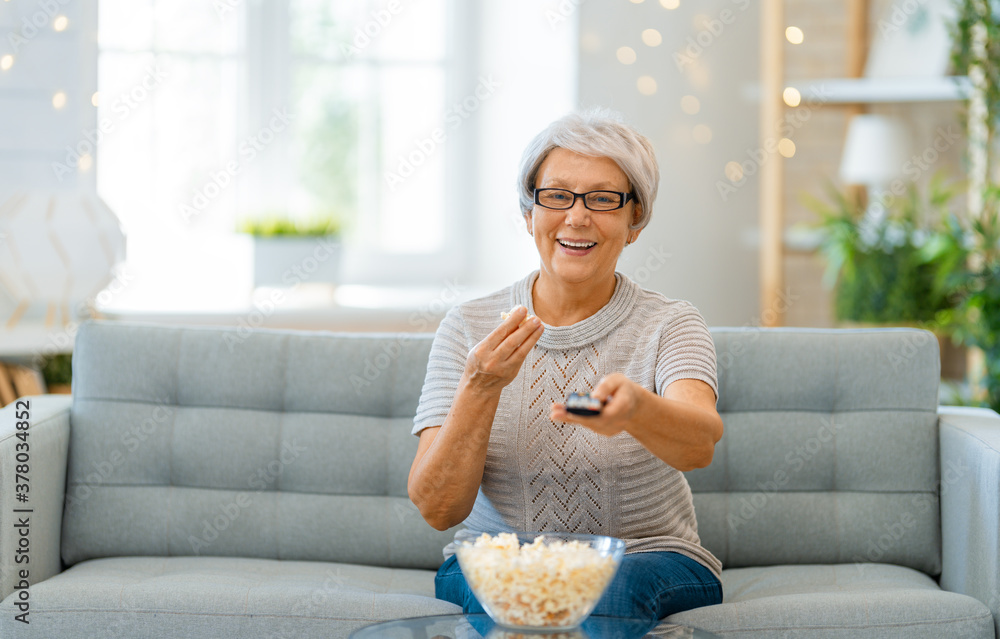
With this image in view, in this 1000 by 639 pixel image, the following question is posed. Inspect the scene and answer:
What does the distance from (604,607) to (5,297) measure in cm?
213

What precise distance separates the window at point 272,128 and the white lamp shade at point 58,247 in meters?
0.86

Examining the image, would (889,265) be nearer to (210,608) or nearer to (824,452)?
(824,452)

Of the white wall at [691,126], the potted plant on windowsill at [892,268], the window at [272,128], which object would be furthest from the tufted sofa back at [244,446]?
the potted plant on windowsill at [892,268]

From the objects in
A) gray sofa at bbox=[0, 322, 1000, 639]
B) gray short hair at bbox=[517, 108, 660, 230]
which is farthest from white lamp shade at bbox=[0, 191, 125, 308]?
gray short hair at bbox=[517, 108, 660, 230]

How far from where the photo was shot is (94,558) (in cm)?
186

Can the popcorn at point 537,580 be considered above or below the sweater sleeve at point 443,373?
below

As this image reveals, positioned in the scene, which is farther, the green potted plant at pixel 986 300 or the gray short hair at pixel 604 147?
the green potted plant at pixel 986 300

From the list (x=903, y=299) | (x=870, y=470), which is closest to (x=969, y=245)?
(x=903, y=299)

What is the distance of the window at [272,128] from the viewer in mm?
3535

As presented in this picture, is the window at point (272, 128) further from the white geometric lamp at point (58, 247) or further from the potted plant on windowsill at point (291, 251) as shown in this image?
the white geometric lamp at point (58, 247)

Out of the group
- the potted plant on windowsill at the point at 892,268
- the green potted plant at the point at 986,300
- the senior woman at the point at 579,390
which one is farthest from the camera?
the potted plant on windowsill at the point at 892,268

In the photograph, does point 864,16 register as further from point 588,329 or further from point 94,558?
point 94,558

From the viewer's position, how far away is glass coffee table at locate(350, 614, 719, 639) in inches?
45.1

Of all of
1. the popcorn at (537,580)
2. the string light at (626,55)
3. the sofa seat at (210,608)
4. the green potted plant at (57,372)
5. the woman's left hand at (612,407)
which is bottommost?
the sofa seat at (210,608)
